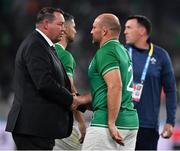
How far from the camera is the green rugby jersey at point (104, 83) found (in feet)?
17.6

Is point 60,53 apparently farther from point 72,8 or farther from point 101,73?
point 72,8

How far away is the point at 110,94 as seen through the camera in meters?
5.29

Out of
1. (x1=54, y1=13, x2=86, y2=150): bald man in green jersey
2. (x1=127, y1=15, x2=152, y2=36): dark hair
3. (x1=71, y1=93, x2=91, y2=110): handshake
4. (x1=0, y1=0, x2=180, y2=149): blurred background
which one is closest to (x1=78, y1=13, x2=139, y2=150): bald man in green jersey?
(x1=71, y1=93, x2=91, y2=110): handshake

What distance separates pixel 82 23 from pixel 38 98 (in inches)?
405

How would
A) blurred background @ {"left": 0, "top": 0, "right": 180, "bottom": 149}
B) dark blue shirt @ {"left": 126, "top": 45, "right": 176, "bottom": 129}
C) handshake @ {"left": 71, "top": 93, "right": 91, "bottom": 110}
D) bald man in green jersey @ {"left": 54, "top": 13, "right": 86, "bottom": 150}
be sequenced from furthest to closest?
blurred background @ {"left": 0, "top": 0, "right": 180, "bottom": 149}
dark blue shirt @ {"left": 126, "top": 45, "right": 176, "bottom": 129}
bald man in green jersey @ {"left": 54, "top": 13, "right": 86, "bottom": 150}
handshake @ {"left": 71, "top": 93, "right": 91, "bottom": 110}

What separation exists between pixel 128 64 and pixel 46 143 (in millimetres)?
900

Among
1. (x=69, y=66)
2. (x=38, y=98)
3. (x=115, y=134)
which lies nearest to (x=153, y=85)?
(x=69, y=66)

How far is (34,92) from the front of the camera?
17.7 feet

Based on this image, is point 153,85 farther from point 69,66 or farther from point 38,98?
point 38,98

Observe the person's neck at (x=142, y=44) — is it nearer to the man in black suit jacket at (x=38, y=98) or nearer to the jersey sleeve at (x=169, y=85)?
the jersey sleeve at (x=169, y=85)

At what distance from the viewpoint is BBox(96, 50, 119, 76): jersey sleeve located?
5.32m

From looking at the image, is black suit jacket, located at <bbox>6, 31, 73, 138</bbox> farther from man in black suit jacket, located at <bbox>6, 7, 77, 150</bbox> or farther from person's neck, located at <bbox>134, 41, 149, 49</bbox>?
person's neck, located at <bbox>134, 41, 149, 49</bbox>

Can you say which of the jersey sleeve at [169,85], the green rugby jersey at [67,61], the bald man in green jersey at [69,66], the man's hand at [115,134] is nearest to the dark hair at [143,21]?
the jersey sleeve at [169,85]

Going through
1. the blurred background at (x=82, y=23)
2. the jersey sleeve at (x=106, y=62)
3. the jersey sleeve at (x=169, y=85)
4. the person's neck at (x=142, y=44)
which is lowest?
the blurred background at (x=82, y=23)
